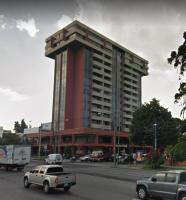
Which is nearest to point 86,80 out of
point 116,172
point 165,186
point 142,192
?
point 116,172

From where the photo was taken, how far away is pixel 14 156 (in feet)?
125

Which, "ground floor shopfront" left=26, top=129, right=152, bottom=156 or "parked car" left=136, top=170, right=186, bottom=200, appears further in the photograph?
"ground floor shopfront" left=26, top=129, right=152, bottom=156

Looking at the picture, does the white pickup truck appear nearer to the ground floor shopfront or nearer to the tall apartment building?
the ground floor shopfront

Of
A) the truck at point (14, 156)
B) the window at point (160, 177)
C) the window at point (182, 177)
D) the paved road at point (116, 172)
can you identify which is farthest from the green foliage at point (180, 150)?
the truck at point (14, 156)

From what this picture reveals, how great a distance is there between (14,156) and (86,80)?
75.3m

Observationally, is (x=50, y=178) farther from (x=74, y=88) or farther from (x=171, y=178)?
(x=74, y=88)

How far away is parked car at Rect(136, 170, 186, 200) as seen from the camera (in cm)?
1505

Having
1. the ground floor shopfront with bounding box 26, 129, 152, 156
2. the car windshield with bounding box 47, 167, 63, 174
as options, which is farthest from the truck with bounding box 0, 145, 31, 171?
the ground floor shopfront with bounding box 26, 129, 152, 156

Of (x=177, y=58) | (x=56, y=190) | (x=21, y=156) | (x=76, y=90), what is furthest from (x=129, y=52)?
(x=177, y=58)

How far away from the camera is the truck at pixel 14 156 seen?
3828cm

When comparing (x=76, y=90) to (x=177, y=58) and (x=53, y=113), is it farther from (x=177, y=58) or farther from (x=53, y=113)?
(x=177, y=58)

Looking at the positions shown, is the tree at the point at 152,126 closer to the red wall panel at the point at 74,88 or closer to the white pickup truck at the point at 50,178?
the red wall panel at the point at 74,88

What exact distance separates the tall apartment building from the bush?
53851 millimetres

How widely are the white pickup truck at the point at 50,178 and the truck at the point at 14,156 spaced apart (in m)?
17.8
